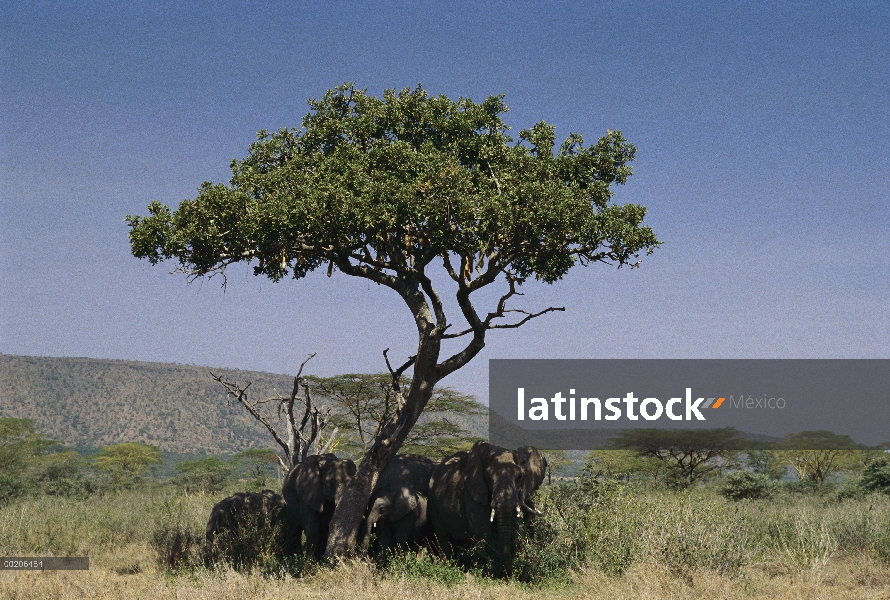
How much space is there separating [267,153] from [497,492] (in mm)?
8734

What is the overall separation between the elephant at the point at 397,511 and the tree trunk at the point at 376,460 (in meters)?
0.29

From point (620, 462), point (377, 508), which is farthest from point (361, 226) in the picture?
point (620, 462)

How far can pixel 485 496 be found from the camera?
15.0 metres

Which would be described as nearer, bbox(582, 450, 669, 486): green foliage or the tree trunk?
the tree trunk

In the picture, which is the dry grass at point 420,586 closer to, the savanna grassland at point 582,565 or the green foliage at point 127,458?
the savanna grassland at point 582,565

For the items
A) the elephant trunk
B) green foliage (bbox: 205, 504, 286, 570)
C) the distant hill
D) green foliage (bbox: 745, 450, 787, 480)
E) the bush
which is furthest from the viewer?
the distant hill

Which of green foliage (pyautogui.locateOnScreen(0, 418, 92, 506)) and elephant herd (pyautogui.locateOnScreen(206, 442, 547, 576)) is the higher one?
elephant herd (pyautogui.locateOnScreen(206, 442, 547, 576))

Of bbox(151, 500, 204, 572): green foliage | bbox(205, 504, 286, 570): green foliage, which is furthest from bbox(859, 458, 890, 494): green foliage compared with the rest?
bbox(151, 500, 204, 572): green foliage

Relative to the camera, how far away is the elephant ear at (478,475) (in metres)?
15.0

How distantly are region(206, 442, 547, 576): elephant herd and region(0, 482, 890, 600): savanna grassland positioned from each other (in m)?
0.64

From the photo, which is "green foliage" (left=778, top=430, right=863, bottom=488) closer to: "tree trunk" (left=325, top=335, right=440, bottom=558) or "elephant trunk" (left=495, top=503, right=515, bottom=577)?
"tree trunk" (left=325, top=335, right=440, bottom=558)

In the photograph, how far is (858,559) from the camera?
662 inches

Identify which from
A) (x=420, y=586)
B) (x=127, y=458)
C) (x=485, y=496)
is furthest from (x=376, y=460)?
(x=127, y=458)

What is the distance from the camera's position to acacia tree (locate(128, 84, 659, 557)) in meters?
15.0
